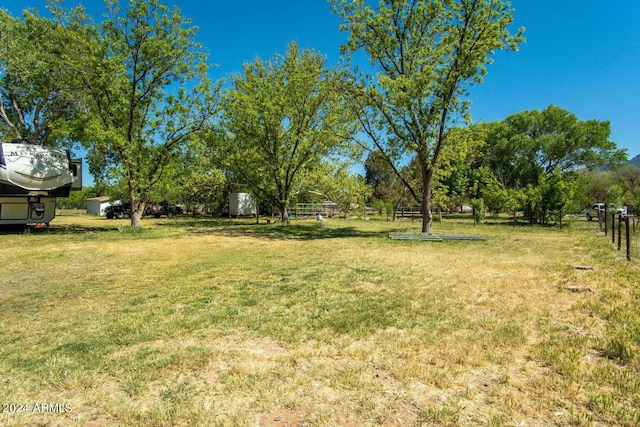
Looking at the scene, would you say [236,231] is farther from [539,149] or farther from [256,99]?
[539,149]

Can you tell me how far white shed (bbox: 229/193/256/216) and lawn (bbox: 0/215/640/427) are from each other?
101 feet

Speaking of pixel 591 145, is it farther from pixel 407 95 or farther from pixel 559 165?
pixel 407 95

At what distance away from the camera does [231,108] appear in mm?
20312

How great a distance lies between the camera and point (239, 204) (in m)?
37.8

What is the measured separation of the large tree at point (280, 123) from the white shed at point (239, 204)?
1467cm

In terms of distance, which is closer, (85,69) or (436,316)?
(436,316)

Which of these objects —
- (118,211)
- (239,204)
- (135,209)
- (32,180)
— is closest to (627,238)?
(135,209)

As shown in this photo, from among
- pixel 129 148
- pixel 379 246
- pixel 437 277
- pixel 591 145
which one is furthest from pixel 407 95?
pixel 591 145

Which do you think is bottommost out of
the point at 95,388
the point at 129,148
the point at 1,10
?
the point at 95,388

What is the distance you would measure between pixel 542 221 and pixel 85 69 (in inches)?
1097

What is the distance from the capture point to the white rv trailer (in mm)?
13469

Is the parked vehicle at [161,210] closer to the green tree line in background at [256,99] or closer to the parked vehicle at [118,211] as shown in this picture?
the parked vehicle at [118,211]

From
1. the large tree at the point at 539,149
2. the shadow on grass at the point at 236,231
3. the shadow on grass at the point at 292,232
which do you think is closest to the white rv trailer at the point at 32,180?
the shadow on grass at the point at 236,231

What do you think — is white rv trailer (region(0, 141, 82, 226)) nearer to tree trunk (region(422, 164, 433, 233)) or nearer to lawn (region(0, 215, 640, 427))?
lawn (region(0, 215, 640, 427))
